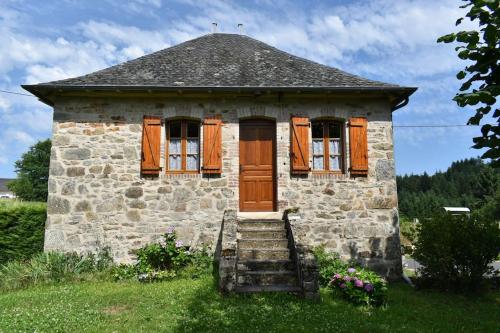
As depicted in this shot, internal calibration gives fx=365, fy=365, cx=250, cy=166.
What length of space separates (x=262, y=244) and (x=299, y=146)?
2.58 m

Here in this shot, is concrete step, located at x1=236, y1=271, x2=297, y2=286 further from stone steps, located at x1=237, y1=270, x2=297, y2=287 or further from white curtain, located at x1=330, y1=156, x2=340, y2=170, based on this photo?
white curtain, located at x1=330, y1=156, x2=340, y2=170

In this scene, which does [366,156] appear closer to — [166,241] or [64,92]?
[166,241]

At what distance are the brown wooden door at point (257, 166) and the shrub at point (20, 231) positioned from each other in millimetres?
4700

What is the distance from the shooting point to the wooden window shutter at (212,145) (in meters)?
8.47

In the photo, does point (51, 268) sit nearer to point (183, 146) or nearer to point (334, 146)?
point (183, 146)

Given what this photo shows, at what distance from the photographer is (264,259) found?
6.84 metres

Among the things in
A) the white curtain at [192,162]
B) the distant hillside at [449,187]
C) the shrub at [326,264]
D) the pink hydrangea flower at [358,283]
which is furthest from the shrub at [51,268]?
the distant hillside at [449,187]

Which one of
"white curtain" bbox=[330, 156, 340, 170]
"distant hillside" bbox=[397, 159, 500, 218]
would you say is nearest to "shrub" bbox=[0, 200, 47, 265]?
"white curtain" bbox=[330, 156, 340, 170]

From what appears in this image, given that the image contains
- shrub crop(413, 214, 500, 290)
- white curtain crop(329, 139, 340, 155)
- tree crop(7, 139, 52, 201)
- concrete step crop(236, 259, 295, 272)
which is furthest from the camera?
tree crop(7, 139, 52, 201)

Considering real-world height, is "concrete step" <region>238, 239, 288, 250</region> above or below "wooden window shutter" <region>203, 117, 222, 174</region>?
below

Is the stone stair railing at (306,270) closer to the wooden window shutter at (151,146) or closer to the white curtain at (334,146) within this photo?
the white curtain at (334,146)

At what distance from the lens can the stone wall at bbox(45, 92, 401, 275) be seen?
8.26 metres

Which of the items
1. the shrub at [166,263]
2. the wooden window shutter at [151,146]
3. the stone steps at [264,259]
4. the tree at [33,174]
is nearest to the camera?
the stone steps at [264,259]

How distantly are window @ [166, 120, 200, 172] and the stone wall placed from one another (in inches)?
10.6
